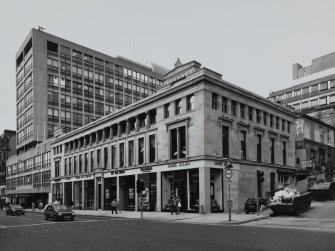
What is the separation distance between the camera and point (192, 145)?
121 feet

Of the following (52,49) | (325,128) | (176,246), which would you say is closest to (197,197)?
(176,246)

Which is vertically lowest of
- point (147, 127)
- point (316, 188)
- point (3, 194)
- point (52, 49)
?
point (3, 194)

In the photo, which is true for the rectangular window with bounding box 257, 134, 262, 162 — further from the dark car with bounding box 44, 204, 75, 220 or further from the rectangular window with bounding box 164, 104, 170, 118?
the dark car with bounding box 44, 204, 75, 220

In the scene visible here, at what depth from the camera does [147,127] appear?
44312mm

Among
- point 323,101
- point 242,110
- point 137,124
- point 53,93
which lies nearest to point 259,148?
point 242,110

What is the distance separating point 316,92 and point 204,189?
53.2 m

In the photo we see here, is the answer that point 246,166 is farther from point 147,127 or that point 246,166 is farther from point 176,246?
point 176,246

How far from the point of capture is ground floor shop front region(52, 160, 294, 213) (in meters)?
35.8

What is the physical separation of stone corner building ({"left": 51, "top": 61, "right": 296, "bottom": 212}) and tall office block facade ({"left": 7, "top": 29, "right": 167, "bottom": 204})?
24929 mm

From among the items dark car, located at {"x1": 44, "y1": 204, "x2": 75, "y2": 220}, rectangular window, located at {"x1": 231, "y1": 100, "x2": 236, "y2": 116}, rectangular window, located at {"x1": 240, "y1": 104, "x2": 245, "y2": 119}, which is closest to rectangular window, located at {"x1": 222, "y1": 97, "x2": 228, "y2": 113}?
rectangular window, located at {"x1": 231, "y1": 100, "x2": 236, "y2": 116}

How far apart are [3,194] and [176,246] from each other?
103 metres

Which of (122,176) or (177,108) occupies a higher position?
(177,108)

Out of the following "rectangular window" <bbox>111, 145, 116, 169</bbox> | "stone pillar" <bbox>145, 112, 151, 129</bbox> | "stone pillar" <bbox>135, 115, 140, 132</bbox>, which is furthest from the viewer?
"rectangular window" <bbox>111, 145, 116, 169</bbox>

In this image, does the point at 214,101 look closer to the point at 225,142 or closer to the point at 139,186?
the point at 225,142
